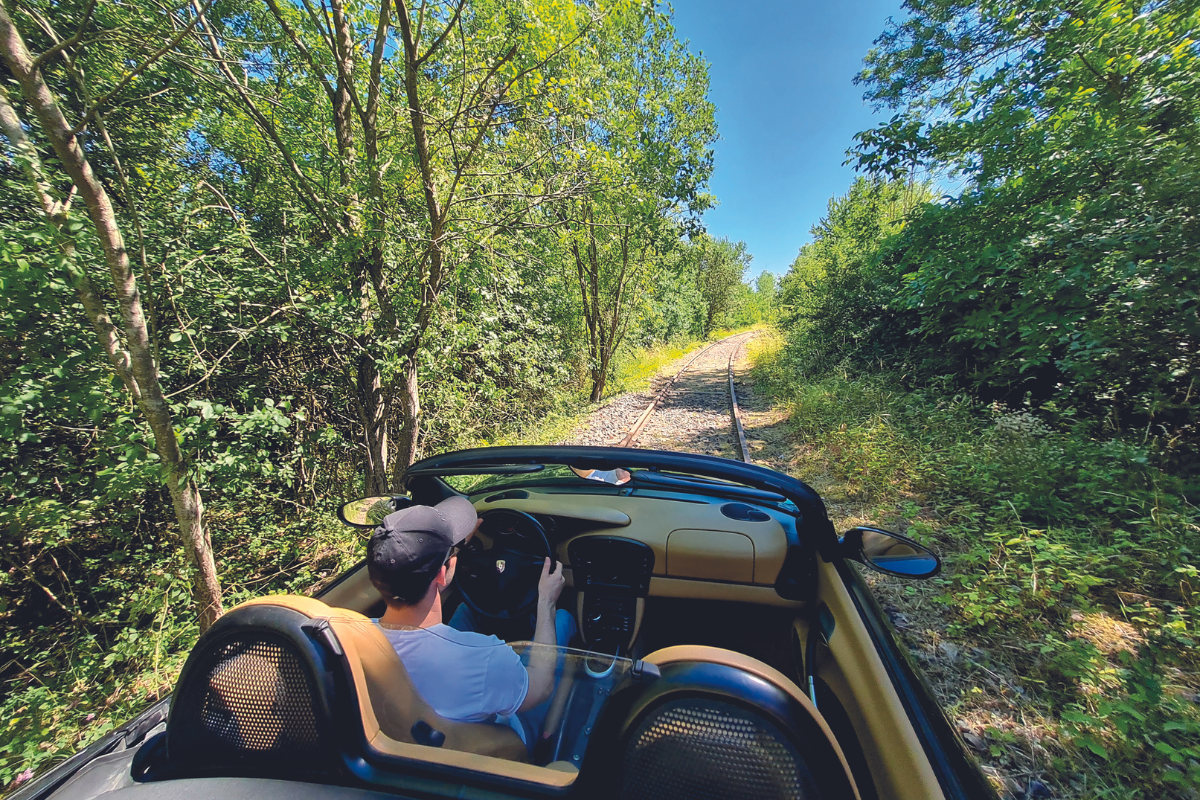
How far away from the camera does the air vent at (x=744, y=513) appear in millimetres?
2189

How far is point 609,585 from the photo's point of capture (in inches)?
90.8

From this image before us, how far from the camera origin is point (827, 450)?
649 cm

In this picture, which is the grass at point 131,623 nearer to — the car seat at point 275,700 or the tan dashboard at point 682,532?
the tan dashboard at point 682,532

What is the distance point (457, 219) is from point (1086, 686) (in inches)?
242

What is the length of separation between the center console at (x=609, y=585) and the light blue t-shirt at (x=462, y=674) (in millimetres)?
1083

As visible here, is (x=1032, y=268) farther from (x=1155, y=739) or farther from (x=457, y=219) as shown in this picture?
(x=457, y=219)

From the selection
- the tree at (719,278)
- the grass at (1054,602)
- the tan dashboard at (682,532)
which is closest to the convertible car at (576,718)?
the tan dashboard at (682,532)

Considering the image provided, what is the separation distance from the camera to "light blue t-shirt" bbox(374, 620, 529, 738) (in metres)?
1.17

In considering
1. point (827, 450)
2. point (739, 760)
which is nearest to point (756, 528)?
point (739, 760)

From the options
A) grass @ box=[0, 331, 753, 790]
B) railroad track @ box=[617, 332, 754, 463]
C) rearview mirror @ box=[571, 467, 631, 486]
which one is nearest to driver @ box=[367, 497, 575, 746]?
rearview mirror @ box=[571, 467, 631, 486]

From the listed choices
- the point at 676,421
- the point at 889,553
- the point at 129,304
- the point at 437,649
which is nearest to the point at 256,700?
the point at 437,649

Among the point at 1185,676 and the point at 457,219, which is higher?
the point at 457,219

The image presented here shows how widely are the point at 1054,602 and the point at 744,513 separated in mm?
2521

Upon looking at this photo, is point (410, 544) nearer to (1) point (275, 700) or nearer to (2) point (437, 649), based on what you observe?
(2) point (437, 649)
